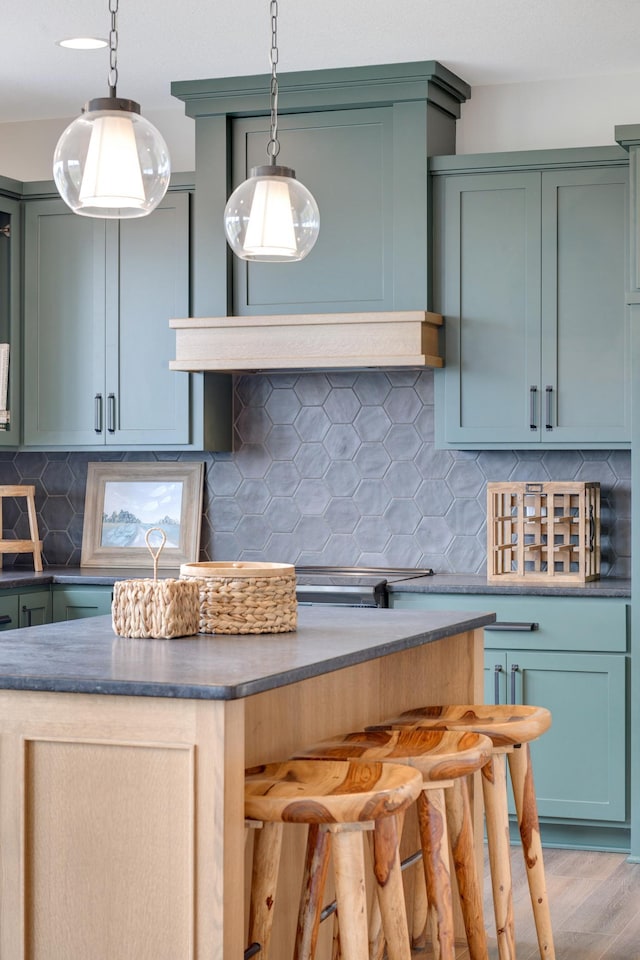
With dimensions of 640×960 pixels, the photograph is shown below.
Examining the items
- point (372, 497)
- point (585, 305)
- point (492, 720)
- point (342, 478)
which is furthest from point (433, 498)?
point (492, 720)

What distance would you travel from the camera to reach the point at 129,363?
5223 millimetres

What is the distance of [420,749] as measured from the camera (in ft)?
9.07

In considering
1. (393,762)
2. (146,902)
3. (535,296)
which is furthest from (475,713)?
(535,296)

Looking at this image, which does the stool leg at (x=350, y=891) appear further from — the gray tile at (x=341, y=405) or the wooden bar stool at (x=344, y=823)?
the gray tile at (x=341, y=405)

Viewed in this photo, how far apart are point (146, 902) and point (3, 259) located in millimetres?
3663

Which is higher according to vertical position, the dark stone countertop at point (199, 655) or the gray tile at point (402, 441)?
the gray tile at point (402, 441)

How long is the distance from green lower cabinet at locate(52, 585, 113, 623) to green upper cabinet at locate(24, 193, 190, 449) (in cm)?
61

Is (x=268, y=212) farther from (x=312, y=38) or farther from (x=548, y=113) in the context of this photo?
(x=548, y=113)

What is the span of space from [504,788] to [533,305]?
7.12 feet

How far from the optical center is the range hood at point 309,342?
15.4 feet

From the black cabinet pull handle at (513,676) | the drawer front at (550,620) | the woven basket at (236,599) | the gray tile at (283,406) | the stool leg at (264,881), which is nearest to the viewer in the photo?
the stool leg at (264,881)

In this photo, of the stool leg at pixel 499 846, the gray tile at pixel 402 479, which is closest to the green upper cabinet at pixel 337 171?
the gray tile at pixel 402 479

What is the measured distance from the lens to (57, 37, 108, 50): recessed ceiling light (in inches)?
176

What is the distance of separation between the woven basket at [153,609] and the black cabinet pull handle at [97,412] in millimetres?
2450
